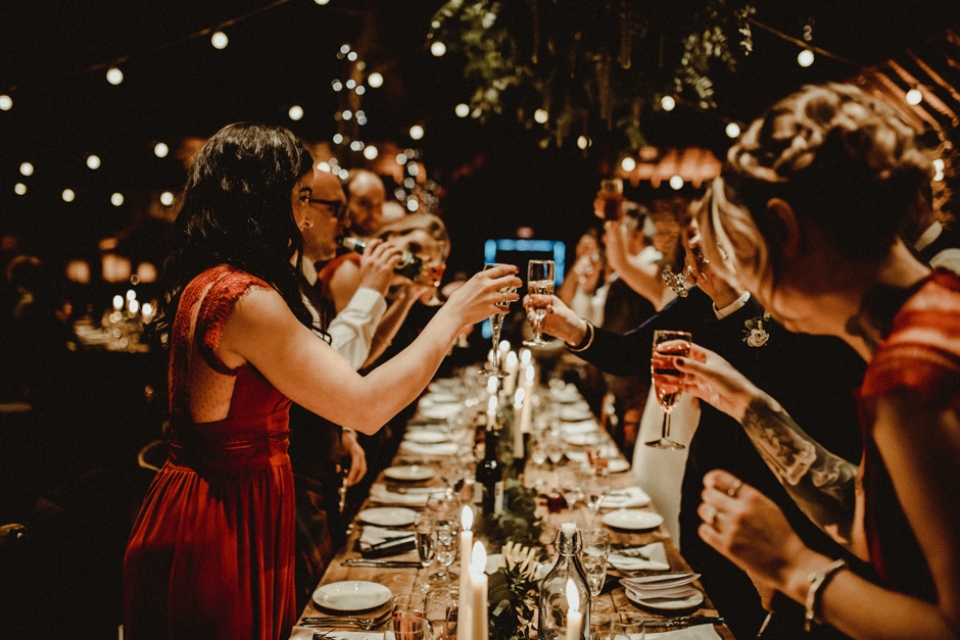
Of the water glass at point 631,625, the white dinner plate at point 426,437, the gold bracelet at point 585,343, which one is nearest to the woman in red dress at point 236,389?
the water glass at point 631,625

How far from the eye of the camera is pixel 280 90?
5.93m

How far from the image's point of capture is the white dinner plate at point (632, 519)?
2.29 meters

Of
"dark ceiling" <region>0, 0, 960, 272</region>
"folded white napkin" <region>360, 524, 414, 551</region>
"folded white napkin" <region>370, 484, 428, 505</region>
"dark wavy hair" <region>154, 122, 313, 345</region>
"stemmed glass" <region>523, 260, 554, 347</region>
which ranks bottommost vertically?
"folded white napkin" <region>360, 524, 414, 551</region>

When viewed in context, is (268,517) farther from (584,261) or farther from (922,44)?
(584,261)

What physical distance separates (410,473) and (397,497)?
0.87 feet

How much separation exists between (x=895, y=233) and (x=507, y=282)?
865 mm

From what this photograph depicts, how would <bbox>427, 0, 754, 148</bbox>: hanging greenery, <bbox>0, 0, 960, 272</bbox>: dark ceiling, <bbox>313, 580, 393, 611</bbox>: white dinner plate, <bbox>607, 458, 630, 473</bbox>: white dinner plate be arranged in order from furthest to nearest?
<bbox>0, 0, 960, 272</bbox>: dark ceiling
<bbox>607, 458, 630, 473</bbox>: white dinner plate
<bbox>427, 0, 754, 148</bbox>: hanging greenery
<bbox>313, 580, 393, 611</bbox>: white dinner plate

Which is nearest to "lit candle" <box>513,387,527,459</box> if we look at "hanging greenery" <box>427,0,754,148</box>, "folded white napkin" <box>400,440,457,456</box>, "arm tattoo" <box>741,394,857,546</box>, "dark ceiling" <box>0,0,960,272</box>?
"folded white napkin" <box>400,440,457,456</box>

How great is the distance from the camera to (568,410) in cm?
424

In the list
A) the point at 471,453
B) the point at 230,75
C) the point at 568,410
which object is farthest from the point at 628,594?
the point at 230,75

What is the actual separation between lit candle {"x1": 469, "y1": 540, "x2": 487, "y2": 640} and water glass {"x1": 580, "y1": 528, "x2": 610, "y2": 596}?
2.28 ft

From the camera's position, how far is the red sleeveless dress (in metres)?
1.54

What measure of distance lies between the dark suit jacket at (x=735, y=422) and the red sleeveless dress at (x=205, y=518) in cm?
113

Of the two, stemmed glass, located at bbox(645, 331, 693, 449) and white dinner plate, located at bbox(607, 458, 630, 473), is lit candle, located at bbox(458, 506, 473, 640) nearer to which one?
stemmed glass, located at bbox(645, 331, 693, 449)
